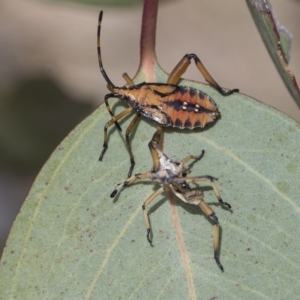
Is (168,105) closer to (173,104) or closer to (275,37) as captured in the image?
(173,104)

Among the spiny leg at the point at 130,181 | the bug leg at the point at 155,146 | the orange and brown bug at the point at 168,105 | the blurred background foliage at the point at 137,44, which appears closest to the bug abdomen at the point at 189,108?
the orange and brown bug at the point at 168,105

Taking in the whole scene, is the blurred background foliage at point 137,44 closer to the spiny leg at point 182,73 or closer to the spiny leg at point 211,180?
the spiny leg at point 182,73

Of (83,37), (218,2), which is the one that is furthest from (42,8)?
(218,2)

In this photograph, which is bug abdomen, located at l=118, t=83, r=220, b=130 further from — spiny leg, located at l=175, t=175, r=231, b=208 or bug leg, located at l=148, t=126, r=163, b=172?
spiny leg, located at l=175, t=175, r=231, b=208

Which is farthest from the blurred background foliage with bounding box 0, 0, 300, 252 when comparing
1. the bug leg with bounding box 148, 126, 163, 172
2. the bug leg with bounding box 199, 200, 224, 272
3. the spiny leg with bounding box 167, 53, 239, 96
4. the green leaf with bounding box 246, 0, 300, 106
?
the green leaf with bounding box 246, 0, 300, 106

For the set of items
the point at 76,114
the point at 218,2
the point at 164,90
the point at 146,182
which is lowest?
the point at 76,114

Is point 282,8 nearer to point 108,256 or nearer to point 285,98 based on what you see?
point 285,98

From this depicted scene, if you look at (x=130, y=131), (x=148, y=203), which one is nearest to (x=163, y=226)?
(x=148, y=203)
